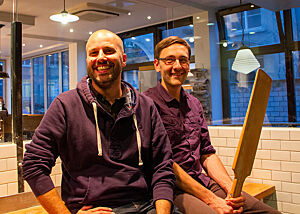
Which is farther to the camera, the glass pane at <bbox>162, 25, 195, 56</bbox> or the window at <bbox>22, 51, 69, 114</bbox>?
the glass pane at <bbox>162, 25, 195, 56</bbox>

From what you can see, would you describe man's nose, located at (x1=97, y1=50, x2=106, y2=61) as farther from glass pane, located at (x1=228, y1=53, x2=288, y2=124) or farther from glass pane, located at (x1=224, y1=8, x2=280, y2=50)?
glass pane, located at (x1=224, y1=8, x2=280, y2=50)

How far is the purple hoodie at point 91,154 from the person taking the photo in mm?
1412

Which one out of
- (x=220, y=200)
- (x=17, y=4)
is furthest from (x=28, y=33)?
(x=220, y=200)

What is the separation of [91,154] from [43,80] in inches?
63.0

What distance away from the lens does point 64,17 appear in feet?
10.3

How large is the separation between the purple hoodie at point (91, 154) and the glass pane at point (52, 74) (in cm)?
135

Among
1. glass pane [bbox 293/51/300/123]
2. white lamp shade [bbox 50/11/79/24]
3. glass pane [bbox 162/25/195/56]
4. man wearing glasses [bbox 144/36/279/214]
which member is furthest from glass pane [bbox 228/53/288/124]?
white lamp shade [bbox 50/11/79/24]

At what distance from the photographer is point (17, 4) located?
2.50 m

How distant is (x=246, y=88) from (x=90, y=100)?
2294 mm

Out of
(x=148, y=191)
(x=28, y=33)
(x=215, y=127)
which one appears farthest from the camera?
(x=215, y=127)

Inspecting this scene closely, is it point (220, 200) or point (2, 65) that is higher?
point (2, 65)

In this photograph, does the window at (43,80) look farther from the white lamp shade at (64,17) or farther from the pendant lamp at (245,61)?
the pendant lamp at (245,61)

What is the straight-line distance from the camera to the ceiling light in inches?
120

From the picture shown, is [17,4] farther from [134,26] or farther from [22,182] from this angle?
[134,26]
